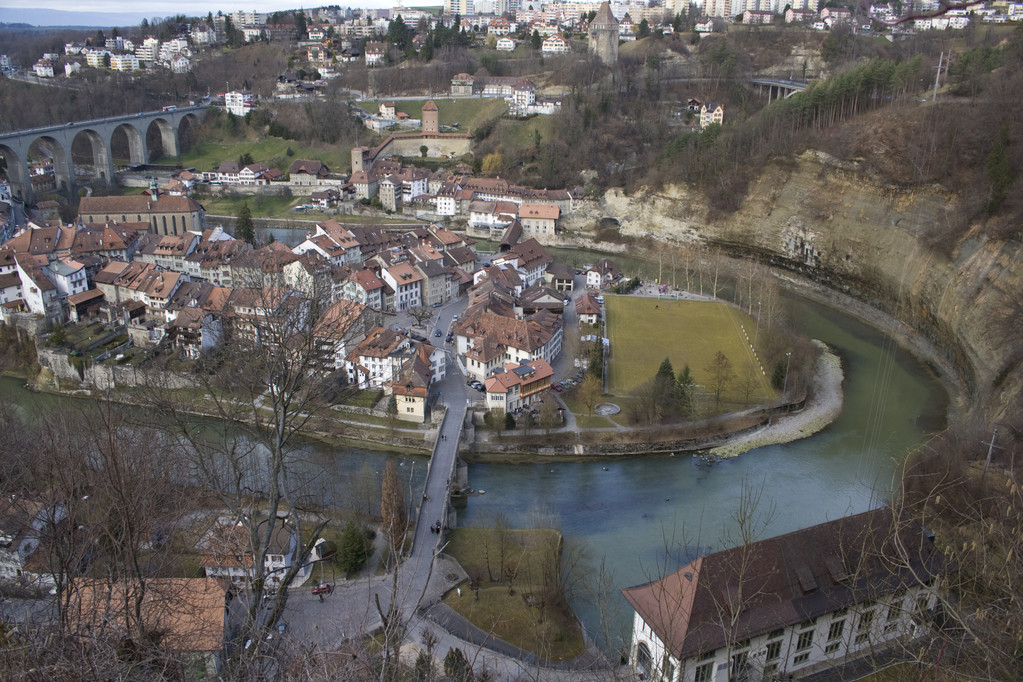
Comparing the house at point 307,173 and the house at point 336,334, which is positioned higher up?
the house at point 336,334

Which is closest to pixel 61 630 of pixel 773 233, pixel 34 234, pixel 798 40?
pixel 34 234

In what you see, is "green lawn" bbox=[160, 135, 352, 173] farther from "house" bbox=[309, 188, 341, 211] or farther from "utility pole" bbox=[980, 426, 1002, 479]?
"utility pole" bbox=[980, 426, 1002, 479]

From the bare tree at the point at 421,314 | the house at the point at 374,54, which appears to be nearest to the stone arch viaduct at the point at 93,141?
the house at the point at 374,54

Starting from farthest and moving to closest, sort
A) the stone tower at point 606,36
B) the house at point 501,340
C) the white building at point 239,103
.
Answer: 1. the white building at point 239,103
2. the stone tower at point 606,36
3. the house at point 501,340

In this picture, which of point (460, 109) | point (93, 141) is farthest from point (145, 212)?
point (460, 109)

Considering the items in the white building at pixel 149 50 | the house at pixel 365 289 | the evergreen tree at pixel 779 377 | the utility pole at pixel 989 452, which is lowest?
the evergreen tree at pixel 779 377

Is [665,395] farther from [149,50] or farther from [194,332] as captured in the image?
[149,50]

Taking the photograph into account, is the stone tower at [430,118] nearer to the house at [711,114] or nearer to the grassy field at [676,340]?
the house at [711,114]
